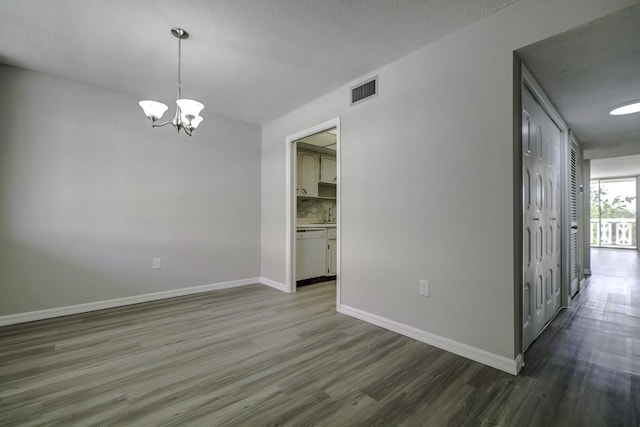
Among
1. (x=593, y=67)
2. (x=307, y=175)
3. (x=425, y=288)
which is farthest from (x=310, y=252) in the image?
(x=593, y=67)

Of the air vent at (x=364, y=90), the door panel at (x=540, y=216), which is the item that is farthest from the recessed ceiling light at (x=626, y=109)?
the air vent at (x=364, y=90)

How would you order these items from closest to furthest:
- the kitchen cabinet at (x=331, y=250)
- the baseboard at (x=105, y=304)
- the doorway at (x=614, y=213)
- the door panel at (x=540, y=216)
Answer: the door panel at (x=540, y=216), the baseboard at (x=105, y=304), the kitchen cabinet at (x=331, y=250), the doorway at (x=614, y=213)

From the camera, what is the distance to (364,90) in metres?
2.82

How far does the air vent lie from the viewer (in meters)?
2.73

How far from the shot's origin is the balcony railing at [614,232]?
8.84 meters

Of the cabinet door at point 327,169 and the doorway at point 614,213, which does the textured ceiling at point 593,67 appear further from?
the doorway at point 614,213

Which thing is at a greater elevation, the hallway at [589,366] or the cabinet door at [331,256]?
the cabinet door at [331,256]

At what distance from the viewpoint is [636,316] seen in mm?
2816

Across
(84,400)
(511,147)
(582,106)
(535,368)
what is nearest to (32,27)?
(84,400)

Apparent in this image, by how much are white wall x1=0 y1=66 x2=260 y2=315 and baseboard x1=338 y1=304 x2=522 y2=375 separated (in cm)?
230

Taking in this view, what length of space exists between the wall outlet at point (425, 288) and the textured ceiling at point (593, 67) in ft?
5.88

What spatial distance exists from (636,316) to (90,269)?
581cm

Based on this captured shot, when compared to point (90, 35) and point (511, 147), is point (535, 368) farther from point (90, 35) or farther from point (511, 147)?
point (90, 35)

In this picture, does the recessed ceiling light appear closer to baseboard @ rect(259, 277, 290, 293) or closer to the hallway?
the hallway
